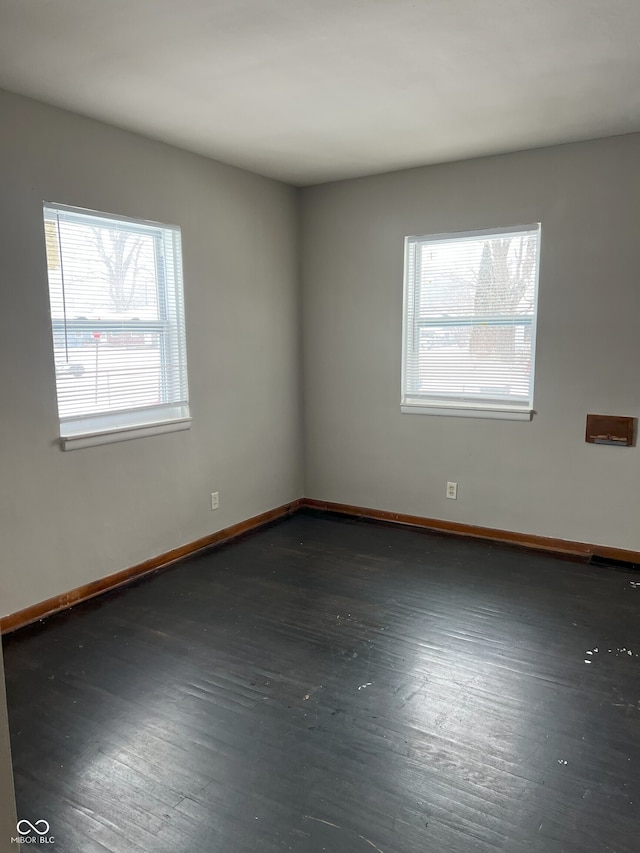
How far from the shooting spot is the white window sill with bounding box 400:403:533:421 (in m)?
3.88

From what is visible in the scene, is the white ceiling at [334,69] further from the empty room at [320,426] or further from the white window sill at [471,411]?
the white window sill at [471,411]

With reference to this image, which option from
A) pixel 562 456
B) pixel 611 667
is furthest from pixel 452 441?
pixel 611 667

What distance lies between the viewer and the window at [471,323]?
385cm

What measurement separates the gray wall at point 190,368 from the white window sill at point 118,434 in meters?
0.04

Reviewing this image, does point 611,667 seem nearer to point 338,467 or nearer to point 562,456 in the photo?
point 562,456

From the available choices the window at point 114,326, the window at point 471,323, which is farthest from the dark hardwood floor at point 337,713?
the window at point 471,323

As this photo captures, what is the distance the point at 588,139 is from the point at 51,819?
4.04m

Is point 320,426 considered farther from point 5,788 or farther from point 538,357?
point 5,788

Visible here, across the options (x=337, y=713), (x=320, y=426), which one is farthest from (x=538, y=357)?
(x=337, y=713)

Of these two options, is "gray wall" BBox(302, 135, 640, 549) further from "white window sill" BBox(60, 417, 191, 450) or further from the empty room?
"white window sill" BBox(60, 417, 191, 450)

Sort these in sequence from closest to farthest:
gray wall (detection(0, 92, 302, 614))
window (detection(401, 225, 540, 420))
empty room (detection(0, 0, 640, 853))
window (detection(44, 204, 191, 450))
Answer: empty room (detection(0, 0, 640, 853)) → gray wall (detection(0, 92, 302, 614)) → window (detection(44, 204, 191, 450)) → window (detection(401, 225, 540, 420))

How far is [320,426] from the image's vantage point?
477cm

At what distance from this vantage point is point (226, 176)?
3.92m

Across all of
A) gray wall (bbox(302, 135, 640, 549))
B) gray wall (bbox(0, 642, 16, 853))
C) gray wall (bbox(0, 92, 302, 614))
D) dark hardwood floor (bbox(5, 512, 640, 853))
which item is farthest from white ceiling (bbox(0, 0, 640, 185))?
dark hardwood floor (bbox(5, 512, 640, 853))
